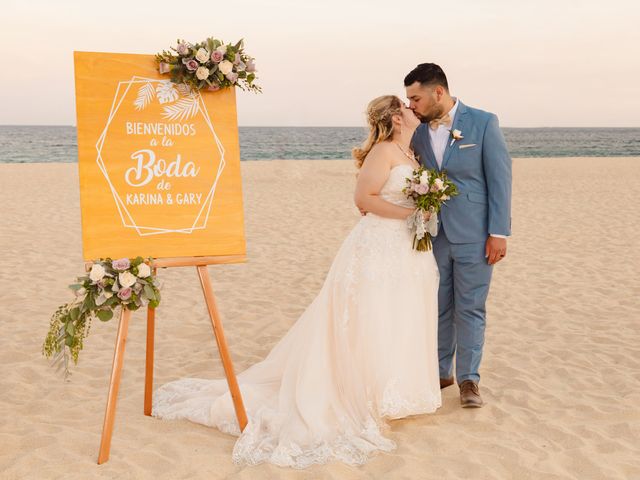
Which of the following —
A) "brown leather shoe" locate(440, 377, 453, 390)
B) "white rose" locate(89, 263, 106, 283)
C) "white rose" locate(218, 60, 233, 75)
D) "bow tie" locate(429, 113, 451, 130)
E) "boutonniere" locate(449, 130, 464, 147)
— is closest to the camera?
"white rose" locate(89, 263, 106, 283)

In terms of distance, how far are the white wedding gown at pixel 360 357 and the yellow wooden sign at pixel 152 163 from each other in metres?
0.78

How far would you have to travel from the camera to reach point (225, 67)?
3545mm

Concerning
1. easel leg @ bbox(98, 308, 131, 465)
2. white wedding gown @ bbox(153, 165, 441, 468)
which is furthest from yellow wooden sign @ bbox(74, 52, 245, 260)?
white wedding gown @ bbox(153, 165, 441, 468)

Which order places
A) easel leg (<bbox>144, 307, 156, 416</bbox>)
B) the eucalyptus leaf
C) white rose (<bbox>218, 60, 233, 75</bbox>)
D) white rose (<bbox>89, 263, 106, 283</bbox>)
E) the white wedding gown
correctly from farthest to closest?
easel leg (<bbox>144, 307, 156, 416</bbox>)
the white wedding gown
white rose (<bbox>218, 60, 233, 75</bbox>)
the eucalyptus leaf
white rose (<bbox>89, 263, 106, 283</bbox>)

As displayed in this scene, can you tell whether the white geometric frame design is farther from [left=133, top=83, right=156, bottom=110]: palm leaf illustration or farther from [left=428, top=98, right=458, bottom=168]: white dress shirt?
[left=428, top=98, right=458, bottom=168]: white dress shirt

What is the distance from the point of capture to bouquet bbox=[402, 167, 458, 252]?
3.94 m

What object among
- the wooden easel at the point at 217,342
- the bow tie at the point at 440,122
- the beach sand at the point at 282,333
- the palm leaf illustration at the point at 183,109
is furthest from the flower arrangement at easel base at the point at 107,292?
the bow tie at the point at 440,122

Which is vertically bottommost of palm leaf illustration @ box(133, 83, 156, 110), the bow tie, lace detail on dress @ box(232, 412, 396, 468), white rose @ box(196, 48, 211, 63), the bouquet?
lace detail on dress @ box(232, 412, 396, 468)

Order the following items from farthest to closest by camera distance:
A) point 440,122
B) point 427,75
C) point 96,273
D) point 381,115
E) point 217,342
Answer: point 440,122 → point 427,75 → point 381,115 → point 217,342 → point 96,273

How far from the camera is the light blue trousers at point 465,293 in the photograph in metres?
4.36

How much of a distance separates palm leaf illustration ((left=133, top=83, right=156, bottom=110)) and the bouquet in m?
1.64

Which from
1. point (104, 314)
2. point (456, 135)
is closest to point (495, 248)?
point (456, 135)

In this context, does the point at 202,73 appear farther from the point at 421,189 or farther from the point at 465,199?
the point at 465,199

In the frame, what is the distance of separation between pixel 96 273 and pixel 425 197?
200 cm
